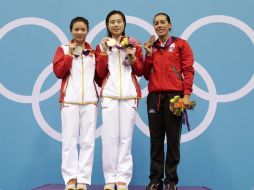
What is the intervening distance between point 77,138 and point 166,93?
72cm

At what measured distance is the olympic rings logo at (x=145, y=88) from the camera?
3.59m

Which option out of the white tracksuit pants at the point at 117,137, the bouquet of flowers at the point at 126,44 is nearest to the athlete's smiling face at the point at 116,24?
the bouquet of flowers at the point at 126,44

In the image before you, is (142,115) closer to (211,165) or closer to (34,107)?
(211,165)

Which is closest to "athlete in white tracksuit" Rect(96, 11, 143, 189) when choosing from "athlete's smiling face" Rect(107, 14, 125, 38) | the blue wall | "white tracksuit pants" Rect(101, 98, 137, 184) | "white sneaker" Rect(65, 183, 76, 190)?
"white tracksuit pants" Rect(101, 98, 137, 184)

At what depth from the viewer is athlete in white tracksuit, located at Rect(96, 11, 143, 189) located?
9.35 feet

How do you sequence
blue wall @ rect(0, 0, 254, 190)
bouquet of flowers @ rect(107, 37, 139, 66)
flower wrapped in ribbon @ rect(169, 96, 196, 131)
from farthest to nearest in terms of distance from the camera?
blue wall @ rect(0, 0, 254, 190)
bouquet of flowers @ rect(107, 37, 139, 66)
flower wrapped in ribbon @ rect(169, 96, 196, 131)

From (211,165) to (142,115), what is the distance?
76cm

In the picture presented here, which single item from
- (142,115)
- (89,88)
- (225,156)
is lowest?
(225,156)

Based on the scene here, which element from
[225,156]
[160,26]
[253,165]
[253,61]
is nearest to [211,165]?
[225,156]

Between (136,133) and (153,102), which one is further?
(136,133)

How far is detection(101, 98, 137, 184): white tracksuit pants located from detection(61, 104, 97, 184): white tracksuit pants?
0.35 ft

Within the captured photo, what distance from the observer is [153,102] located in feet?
9.59

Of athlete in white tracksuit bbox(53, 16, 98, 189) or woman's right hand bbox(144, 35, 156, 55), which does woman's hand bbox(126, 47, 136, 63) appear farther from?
athlete in white tracksuit bbox(53, 16, 98, 189)

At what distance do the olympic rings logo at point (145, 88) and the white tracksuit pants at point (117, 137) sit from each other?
2.51 feet
